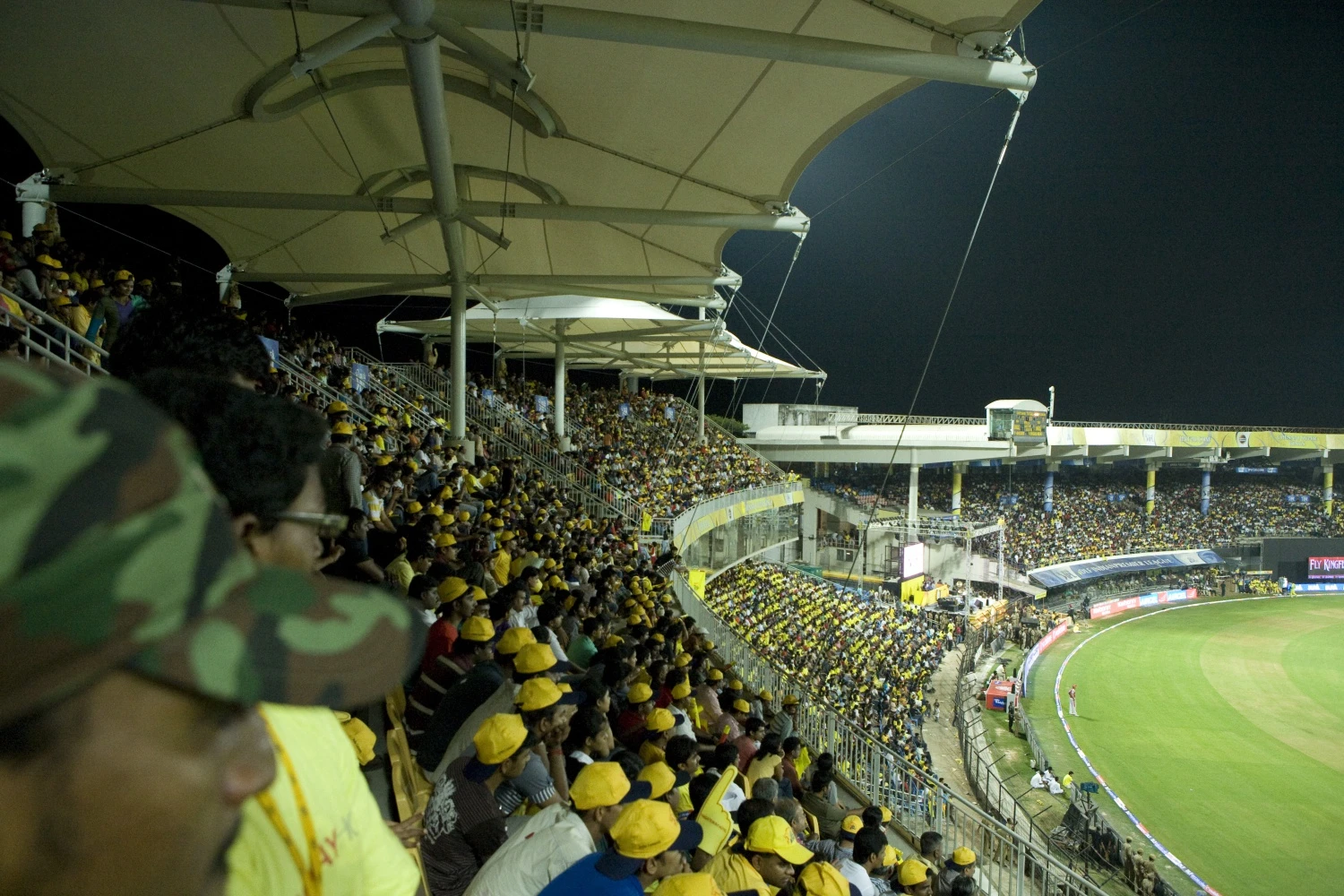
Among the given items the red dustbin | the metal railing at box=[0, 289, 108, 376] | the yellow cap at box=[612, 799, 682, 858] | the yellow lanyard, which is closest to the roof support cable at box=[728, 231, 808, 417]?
the metal railing at box=[0, 289, 108, 376]

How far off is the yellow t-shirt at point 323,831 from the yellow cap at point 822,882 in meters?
2.76

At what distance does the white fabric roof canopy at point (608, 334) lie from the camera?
19.7 m

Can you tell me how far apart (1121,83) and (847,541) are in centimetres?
3526

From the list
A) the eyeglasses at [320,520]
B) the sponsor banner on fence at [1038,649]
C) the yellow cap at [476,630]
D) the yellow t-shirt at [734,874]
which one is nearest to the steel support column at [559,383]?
the sponsor banner on fence at [1038,649]

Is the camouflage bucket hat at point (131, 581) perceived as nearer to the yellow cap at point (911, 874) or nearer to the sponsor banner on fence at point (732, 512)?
the yellow cap at point (911, 874)

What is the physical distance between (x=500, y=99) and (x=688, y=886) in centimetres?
1001

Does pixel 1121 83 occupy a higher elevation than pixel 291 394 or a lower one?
higher

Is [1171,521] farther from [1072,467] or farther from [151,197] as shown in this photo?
[151,197]

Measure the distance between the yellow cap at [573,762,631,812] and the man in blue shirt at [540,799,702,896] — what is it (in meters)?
0.22

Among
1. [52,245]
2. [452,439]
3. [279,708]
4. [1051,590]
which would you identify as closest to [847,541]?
[1051,590]

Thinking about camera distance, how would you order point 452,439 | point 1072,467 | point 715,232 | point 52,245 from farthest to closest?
point 1072,467 → point 452,439 → point 715,232 → point 52,245

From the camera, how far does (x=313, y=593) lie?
58cm

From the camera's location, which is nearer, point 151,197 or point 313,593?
point 313,593

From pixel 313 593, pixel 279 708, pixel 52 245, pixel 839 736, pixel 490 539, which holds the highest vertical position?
pixel 52 245
